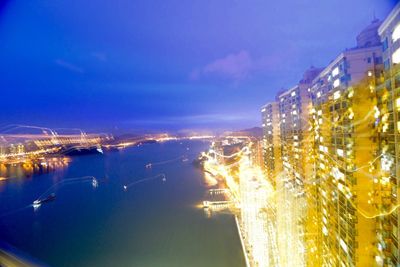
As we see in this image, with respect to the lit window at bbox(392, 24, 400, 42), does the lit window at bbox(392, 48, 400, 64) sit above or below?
below

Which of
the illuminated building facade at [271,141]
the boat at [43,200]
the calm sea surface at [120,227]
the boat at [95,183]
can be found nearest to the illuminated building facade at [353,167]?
the calm sea surface at [120,227]

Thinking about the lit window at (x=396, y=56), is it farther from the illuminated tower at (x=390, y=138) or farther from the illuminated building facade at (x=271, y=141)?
the illuminated building facade at (x=271, y=141)

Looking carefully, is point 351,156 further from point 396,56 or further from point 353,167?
point 396,56

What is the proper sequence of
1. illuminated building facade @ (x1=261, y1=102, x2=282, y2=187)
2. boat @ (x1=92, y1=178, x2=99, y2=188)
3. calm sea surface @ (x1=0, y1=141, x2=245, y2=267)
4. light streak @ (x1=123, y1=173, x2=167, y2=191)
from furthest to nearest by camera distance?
1. boat @ (x1=92, y1=178, x2=99, y2=188)
2. light streak @ (x1=123, y1=173, x2=167, y2=191)
3. illuminated building facade @ (x1=261, y1=102, x2=282, y2=187)
4. calm sea surface @ (x1=0, y1=141, x2=245, y2=267)

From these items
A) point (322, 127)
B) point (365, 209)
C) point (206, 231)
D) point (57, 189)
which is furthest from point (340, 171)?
point (57, 189)

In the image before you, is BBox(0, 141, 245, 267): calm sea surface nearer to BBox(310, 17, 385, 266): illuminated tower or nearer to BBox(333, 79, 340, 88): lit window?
BBox(310, 17, 385, 266): illuminated tower

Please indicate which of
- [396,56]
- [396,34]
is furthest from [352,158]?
[396,34]

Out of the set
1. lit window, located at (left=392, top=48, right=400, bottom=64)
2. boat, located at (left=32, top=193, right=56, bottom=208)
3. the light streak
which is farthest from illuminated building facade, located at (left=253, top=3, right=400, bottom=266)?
the light streak
